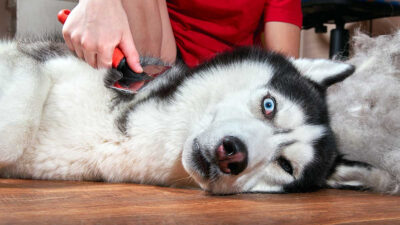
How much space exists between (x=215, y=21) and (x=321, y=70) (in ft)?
4.04

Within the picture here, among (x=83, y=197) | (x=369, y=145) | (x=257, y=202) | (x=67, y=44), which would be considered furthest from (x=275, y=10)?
(x=83, y=197)

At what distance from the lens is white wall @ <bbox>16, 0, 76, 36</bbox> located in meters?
3.60

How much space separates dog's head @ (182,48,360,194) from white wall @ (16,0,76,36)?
7.86 ft

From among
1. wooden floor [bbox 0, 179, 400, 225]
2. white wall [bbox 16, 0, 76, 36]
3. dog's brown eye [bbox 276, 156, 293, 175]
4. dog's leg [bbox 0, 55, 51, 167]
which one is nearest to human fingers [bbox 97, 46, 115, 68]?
dog's leg [bbox 0, 55, 51, 167]

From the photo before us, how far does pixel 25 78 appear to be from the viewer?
1.47 m

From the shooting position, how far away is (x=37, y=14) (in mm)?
3646

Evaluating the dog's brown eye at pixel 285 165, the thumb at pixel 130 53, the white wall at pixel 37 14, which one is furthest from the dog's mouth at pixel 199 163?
the white wall at pixel 37 14

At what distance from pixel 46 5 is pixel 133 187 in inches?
114

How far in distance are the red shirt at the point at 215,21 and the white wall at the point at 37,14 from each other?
129cm

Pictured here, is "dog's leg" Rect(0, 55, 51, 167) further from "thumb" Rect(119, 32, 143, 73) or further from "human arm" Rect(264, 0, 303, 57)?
"human arm" Rect(264, 0, 303, 57)

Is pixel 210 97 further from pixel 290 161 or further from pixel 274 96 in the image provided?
pixel 290 161

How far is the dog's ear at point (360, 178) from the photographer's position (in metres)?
1.61

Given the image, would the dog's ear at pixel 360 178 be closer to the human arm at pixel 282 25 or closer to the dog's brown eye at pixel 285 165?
the dog's brown eye at pixel 285 165

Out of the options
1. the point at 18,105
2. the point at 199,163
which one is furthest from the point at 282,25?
the point at 18,105
